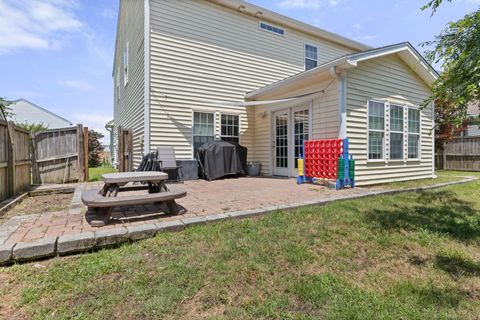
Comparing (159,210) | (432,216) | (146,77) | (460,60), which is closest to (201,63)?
(146,77)

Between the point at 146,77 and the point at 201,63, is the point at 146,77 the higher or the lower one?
the lower one

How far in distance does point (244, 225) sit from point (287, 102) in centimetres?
548

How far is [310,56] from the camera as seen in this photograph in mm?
11367

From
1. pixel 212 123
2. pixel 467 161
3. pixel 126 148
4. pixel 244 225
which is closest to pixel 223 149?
pixel 212 123

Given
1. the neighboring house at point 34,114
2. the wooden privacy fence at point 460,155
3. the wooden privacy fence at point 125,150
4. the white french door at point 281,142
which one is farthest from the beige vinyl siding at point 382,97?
the neighboring house at point 34,114

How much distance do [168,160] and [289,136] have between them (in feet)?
12.6

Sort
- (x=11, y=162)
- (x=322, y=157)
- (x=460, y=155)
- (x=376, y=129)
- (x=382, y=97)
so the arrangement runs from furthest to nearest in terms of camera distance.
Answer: (x=460, y=155) < (x=382, y=97) < (x=376, y=129) < (x=322, y=157) < (x=11, y=162)

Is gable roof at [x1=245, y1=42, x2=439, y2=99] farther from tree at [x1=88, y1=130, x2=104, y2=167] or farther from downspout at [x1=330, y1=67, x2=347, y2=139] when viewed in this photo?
tree at [x1=88, y1=130, x2=104, y2=167]

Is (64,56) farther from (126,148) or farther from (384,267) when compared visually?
(384,267)

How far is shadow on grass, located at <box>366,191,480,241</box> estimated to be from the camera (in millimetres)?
3488

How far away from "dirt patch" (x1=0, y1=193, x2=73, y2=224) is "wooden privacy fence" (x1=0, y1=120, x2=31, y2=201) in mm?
339

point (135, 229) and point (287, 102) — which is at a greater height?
point (287, 102)

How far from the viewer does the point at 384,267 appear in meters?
2.48

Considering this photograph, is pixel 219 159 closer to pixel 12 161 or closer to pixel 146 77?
pixel 146 77
